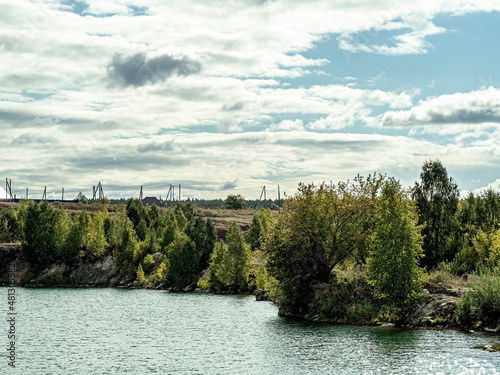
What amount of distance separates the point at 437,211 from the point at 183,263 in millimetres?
66598

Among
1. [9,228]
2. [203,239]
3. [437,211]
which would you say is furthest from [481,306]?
[9,228]

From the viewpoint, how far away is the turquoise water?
46375 mm

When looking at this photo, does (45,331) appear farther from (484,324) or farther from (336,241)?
(484,324)

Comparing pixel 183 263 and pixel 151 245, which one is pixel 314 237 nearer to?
pixel 183 263

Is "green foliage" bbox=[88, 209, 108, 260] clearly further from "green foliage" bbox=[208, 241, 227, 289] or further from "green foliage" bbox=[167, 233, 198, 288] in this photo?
"green foliage" bbox=[208, 241, 227, 289]

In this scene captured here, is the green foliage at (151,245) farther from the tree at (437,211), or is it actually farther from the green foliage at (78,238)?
the tree at (437,211)

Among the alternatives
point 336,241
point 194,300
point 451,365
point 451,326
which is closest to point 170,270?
point 194,300

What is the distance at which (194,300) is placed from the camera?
10981 cm

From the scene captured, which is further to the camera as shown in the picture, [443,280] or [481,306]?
[443,280]

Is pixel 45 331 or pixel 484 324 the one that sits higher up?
pixel 484 324

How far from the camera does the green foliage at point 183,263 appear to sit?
139m

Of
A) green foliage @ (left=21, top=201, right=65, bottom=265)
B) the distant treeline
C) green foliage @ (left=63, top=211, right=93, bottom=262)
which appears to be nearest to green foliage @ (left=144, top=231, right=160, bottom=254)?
the distant treeline

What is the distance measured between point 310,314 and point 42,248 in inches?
4498

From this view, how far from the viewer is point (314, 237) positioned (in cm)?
7781
